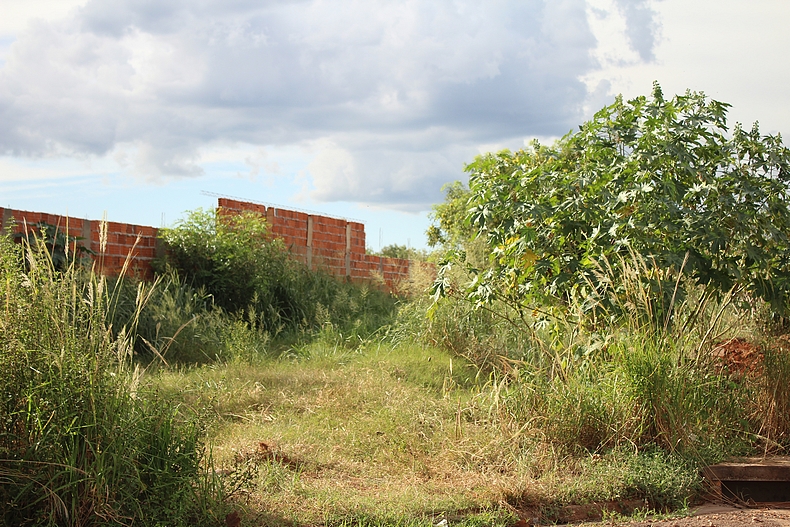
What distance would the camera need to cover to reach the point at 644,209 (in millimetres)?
4766

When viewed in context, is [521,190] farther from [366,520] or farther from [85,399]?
[85,399]

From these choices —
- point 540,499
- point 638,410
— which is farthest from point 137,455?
point 638,410

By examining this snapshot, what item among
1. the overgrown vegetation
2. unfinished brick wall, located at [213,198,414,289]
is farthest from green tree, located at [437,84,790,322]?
unfinished brick wall, located at [213,198,414,289]

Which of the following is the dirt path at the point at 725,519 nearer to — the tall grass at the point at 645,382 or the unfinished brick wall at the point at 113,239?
the tall grass at the point at 645,382

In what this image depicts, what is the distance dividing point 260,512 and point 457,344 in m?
4.38

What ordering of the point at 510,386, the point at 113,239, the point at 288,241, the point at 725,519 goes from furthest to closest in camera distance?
the point at 288,241 → the point at 113,239 → the point at 510,386 → the point at 725,519

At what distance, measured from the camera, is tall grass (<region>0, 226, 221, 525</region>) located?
2.85 metres

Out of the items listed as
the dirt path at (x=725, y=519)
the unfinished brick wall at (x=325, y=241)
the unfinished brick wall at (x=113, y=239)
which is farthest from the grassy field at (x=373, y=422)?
the unfinished brick wall at (x=325, y=241)

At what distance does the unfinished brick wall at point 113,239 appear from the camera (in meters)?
8.46

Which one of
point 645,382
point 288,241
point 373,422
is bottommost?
point 373,422

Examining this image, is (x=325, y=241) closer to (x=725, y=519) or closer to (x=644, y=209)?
(x=644, y=209)

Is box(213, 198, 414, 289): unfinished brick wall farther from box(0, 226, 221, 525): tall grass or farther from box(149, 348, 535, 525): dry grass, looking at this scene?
box(0, 226, 221, 525): tall grass

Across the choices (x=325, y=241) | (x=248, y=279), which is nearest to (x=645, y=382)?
(x=248, y=279)

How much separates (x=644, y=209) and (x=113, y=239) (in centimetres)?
686
